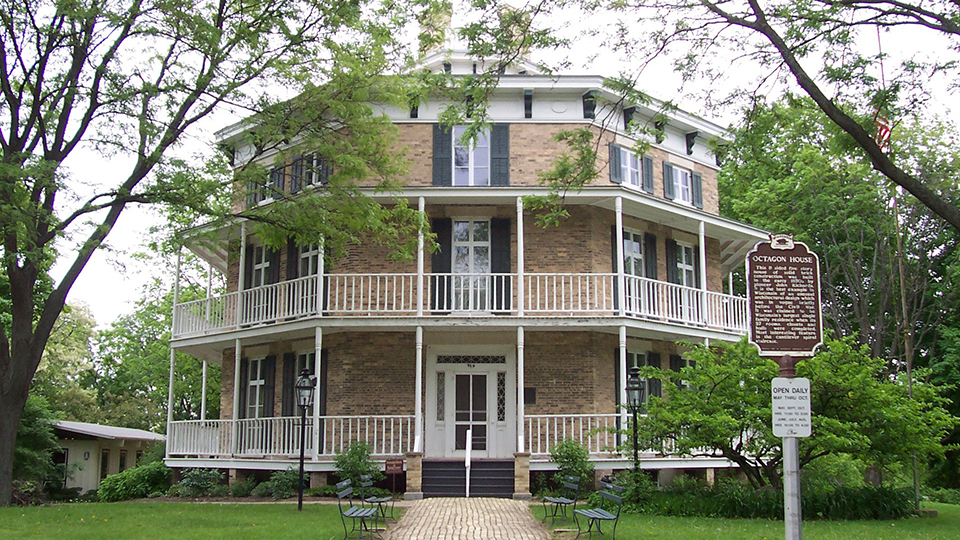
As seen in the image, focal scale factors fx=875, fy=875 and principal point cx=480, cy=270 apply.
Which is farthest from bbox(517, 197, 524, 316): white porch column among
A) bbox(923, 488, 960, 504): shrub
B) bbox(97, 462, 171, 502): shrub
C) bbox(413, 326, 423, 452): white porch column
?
bbox(923, 488, 960, 504): shrub

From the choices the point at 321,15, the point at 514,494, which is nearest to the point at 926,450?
the point at 514,494

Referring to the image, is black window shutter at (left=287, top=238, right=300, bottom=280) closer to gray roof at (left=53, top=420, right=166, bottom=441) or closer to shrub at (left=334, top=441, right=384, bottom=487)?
shrub at (left=334, top=441, right=384, bottom=487)

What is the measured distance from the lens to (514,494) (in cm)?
1727

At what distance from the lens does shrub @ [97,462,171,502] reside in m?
22.2

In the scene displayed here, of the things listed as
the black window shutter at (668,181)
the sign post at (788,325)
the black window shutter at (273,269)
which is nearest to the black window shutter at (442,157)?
the black window shutter at (273,269)

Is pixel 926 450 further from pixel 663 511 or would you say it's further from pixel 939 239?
pixel 939 239

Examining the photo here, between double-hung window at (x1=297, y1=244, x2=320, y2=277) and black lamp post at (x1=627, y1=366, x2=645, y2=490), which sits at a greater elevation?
double-hung window at (x1=297, y1=244, x2=320, y2=277)

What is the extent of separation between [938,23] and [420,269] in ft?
35.5

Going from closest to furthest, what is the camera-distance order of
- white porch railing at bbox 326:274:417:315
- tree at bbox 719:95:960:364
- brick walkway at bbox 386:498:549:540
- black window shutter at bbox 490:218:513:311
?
brick walkway at bbox 386:498:549:540, white porch railing at bbox 326:274:417:315, black window shutter at bbox 490:218:513:311, tree at bbox 719:95:960:364

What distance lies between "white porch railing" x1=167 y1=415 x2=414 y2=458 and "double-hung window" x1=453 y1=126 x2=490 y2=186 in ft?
18.8

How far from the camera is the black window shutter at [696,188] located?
939 inches

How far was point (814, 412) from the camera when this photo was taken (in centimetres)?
1499

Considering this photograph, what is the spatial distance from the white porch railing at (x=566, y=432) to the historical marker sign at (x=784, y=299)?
9831 millimetres

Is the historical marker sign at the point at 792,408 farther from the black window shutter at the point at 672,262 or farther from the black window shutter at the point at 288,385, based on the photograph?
the black window shutter at the point at 288,385
